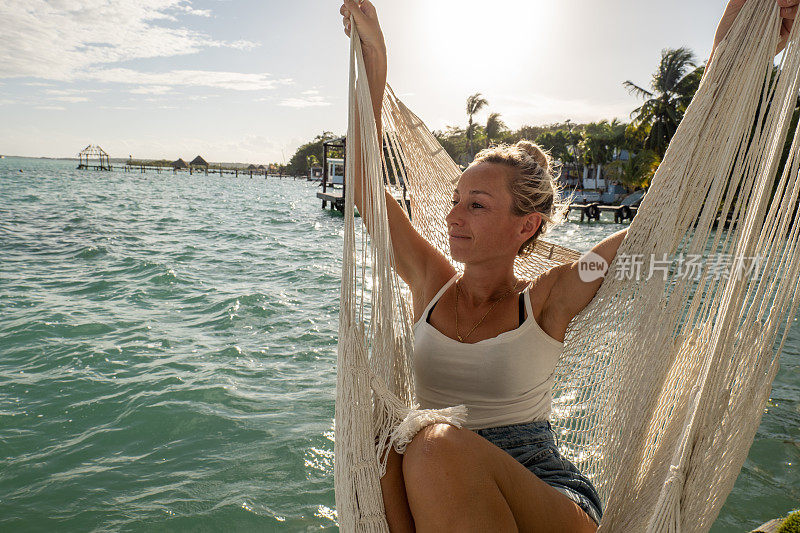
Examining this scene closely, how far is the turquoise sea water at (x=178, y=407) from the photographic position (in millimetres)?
2002

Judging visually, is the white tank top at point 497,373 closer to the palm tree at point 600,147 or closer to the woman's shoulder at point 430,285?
the woman's shoulder at point 430,285

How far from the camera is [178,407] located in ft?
9.05

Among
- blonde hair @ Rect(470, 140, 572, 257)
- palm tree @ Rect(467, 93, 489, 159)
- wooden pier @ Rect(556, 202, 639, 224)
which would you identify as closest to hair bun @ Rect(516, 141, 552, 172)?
blonde hair @ Rect(470, 140, 572, 257)

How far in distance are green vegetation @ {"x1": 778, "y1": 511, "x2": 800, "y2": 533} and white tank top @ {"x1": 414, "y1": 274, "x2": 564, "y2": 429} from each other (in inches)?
29.5

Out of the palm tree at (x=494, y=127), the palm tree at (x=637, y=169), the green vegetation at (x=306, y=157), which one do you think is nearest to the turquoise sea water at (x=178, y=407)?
the palm tree at (x=637, y=169)

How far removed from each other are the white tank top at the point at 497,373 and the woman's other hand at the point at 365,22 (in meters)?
0.74

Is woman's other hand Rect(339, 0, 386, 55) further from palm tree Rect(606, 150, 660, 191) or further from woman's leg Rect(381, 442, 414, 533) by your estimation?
palm tree Rect(606, 150, 660, 191)

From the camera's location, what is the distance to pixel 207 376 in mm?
3172

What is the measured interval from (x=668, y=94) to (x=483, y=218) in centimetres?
1866

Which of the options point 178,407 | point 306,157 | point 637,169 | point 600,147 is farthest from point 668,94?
point 306,157

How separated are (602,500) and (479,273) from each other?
61 cm

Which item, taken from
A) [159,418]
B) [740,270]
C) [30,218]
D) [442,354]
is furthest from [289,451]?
[30,218]

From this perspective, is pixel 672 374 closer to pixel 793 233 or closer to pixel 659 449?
pixel 659 449

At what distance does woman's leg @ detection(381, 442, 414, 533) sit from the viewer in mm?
979
